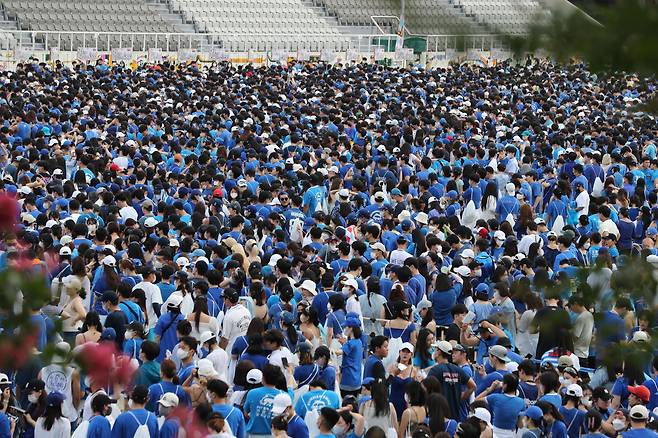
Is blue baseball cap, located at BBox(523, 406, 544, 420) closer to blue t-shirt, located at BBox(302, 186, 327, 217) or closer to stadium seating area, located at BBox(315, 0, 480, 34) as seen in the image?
stadium seating area, located at BBox(315, 0, 480, 34)

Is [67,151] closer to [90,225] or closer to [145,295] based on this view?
[90,225]

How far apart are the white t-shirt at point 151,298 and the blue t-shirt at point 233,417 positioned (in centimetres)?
295

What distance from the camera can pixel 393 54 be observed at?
43312mm

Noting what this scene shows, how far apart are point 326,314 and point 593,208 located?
7.12 m

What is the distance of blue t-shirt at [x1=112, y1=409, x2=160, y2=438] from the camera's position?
25.4 feet

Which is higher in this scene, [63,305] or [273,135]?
[63,305]

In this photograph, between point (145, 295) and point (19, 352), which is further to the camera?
point (145, 295)

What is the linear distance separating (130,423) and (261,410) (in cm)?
90

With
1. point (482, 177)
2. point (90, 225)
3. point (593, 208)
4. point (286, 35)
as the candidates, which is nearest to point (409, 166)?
point (482, 177)

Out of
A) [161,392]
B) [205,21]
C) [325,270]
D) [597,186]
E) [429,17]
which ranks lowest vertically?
[205,21]

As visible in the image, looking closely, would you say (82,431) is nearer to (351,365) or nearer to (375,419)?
(375,419)

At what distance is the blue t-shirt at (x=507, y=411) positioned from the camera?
8461mm

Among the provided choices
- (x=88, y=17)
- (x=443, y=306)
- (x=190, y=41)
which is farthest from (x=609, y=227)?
(x=88, y=17)

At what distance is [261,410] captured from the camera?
318 inches
